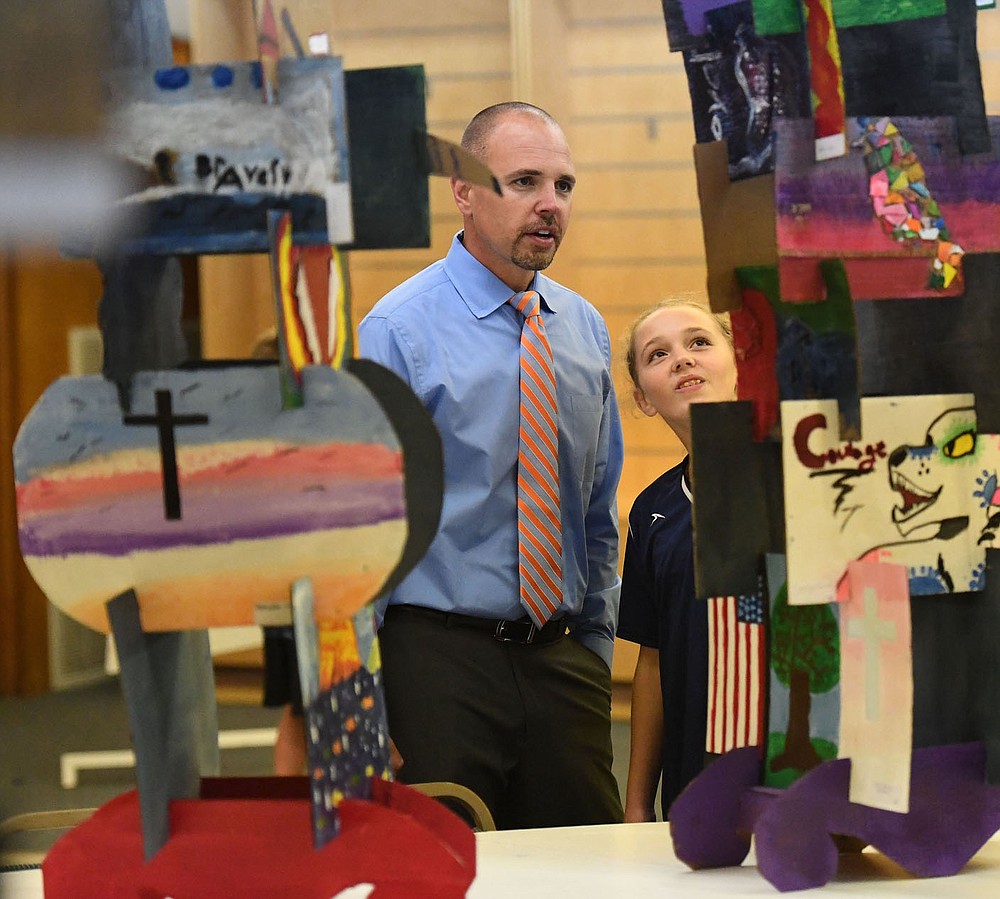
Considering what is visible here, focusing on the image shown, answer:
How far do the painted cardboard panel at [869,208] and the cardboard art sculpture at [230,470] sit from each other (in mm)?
369

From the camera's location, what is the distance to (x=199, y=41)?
1525 millimetres

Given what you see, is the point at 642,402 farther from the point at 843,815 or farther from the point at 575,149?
the point at 575,149

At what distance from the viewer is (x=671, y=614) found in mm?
1477

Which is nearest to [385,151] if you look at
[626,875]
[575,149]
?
[626,875]

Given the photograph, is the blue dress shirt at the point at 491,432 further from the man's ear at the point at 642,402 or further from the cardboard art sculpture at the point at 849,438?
the cardboard art sculpture at the point at 849,438

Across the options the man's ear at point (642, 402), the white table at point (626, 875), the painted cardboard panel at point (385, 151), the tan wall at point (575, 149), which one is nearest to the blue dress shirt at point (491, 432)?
the man's ear at point (642, 402)

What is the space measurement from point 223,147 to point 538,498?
2.91 ft

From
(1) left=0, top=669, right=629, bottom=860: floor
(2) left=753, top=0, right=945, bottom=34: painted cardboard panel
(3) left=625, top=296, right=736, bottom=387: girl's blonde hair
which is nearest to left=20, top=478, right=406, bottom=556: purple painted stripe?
(2) left=753, top=0, right=945, bottom=34: painted cardboard panel

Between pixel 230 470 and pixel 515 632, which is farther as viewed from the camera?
pixel 515 632

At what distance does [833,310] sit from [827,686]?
318 millimetres

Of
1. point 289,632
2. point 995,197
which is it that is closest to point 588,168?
point 995,197

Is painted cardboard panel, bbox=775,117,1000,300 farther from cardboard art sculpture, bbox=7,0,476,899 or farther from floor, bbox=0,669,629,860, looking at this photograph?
floor, bbox=0,669,629,860

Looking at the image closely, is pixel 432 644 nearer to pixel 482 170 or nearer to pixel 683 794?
pixel 683 794

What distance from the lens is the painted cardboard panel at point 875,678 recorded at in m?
0.99
